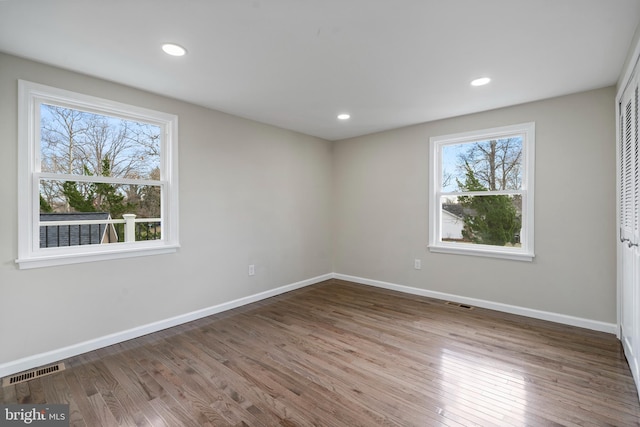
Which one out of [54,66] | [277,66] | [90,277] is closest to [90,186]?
[90,277]

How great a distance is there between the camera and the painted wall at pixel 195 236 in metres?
2.38

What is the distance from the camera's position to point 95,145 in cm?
285

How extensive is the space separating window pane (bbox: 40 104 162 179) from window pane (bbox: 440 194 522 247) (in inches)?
145

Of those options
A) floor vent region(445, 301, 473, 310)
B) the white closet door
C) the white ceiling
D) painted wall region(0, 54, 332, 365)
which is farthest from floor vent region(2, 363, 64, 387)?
the white closet door

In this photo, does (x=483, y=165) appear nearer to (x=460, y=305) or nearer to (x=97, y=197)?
(x=460, y=305)

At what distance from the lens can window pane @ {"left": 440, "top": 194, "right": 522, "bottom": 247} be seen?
3.68 meters

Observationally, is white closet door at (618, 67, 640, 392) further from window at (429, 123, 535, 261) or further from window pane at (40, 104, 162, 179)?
window pane at (40, 104, 162, 179)

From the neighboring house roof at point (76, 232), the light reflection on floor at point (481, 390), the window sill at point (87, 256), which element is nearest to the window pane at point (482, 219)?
the light reflection on floor at point (481, 390)

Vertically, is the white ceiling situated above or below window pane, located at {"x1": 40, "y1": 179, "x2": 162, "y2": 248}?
above

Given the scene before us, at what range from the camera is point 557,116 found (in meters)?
3.29

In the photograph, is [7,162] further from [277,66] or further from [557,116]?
[557,116]

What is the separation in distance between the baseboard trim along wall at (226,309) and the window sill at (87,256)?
2.37ft

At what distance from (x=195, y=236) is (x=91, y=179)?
1.12 meters

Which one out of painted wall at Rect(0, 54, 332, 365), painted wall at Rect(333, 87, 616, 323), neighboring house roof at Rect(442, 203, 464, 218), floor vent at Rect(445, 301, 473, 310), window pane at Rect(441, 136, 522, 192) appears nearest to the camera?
painted wall at Rect(0, 54, 332, 365)
